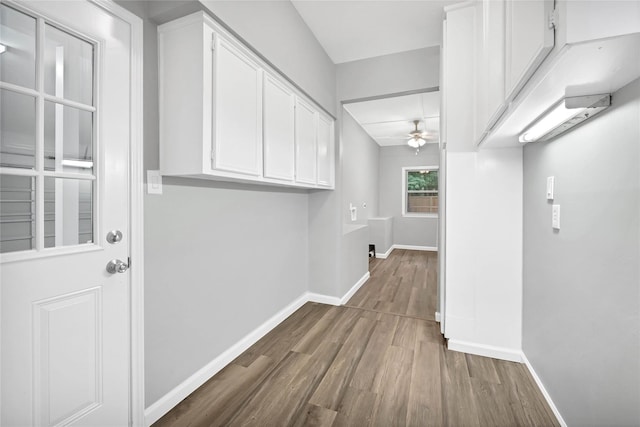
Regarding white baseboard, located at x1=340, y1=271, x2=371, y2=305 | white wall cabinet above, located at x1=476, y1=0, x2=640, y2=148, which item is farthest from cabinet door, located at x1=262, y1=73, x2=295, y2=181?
white baseboard, located at x1=340, y1=271, x2=371, y2=305

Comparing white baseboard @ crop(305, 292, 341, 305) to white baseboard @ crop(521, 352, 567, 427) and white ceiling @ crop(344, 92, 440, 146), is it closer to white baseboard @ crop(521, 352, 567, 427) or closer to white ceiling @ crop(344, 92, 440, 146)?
white baseboard @ crop(521, 352, 567, 427)

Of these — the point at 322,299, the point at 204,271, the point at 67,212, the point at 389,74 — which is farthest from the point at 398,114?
the point at 67,212

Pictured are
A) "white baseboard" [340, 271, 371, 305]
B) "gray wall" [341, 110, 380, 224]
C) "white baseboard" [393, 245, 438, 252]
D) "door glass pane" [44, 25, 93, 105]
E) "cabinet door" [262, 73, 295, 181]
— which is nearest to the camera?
"door glass pane" [44, 25, 93, 105]

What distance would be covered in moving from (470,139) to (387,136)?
427 centimetres

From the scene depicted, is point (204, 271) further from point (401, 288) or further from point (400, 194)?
point (400, 194)

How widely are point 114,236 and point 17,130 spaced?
53 cm

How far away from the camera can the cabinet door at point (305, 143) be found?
8.21 ft

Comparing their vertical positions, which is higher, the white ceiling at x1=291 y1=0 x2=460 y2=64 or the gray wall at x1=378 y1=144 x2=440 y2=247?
the white ceiling at x1=291 y1=0 x2=460 y2=64

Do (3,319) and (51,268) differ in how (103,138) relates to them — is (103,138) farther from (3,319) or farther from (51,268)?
(3,319)


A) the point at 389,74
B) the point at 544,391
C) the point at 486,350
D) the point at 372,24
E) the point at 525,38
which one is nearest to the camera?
the point at 525,38

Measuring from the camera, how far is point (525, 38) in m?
0.97

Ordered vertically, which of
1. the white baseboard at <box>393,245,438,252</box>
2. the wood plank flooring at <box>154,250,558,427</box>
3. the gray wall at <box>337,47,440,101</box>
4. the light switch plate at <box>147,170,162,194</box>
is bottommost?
the wood plank flooring at <box>154,250,558,427</box>

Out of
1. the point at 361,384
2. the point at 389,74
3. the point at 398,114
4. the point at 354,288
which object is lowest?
the point at 361,384

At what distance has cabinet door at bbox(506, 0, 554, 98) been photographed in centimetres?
80
